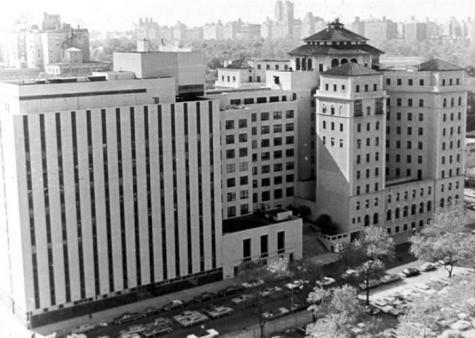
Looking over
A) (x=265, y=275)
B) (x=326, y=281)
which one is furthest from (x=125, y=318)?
(x=326, y=281)

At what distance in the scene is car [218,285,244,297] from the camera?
3372 inches

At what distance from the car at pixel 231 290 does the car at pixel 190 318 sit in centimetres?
678

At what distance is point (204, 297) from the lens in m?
84.0

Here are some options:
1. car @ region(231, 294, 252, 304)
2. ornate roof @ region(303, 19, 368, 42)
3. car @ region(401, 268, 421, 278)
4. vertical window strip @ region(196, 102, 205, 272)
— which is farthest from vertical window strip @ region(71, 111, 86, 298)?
ornate roof @ region(303, 19, 368, 42)

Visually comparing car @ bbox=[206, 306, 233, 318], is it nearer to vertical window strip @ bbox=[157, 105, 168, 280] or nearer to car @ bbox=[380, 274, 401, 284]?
vertical window strip @ bbox=[157, 105, 168, 280]

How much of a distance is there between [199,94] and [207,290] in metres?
26.2

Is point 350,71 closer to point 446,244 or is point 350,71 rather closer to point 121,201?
point 446,244

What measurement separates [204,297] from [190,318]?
6380mm

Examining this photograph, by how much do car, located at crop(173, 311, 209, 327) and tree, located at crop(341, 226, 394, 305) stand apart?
19068 mm

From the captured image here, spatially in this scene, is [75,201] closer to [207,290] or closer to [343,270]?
[207,290]

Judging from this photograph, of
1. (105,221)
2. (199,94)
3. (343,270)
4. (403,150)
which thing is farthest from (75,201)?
(403,150)

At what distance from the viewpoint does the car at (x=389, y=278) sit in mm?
89562

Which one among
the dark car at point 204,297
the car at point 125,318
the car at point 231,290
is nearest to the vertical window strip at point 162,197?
the dark car at point 204,297

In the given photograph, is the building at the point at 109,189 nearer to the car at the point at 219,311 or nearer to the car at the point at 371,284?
the car at the point at 219,311
